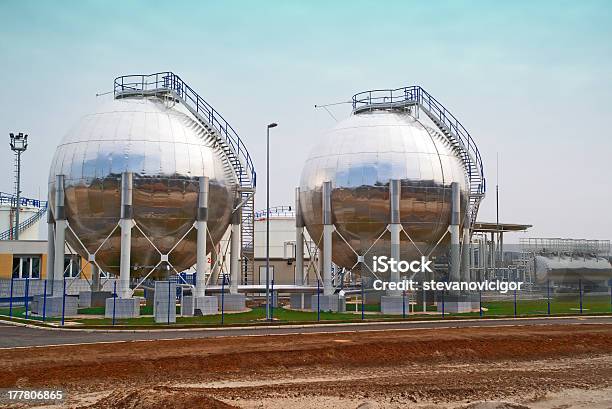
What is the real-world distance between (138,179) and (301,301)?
1097cm

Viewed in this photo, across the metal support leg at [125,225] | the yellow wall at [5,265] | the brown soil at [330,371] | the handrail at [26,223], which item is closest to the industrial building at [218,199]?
the metal support leg at [125,225]

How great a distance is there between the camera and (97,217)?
30.5 m

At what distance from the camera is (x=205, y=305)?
103 ft

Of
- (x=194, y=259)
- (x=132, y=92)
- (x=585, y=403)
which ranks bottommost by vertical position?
(x=585, y=403)

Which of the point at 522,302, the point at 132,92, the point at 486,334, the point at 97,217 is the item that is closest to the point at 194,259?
the point at 97,217

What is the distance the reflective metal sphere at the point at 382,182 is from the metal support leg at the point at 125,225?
31.3ft

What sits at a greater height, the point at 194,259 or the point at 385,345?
the point at 194,259

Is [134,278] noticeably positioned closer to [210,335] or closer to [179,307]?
[179,307]

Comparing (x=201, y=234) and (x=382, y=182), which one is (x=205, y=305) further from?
(x=382, y=182)

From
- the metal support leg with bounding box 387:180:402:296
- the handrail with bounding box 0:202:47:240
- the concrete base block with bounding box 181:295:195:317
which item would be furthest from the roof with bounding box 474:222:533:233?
the handrail with bounding box 0:202:47:240

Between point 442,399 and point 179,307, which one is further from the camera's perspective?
point 179,307

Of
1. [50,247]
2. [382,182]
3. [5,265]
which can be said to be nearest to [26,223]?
[5,265]

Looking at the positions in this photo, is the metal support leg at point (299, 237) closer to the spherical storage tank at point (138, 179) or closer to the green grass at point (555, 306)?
the spherical storage tank at point (138, 179)

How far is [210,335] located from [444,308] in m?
14.0
